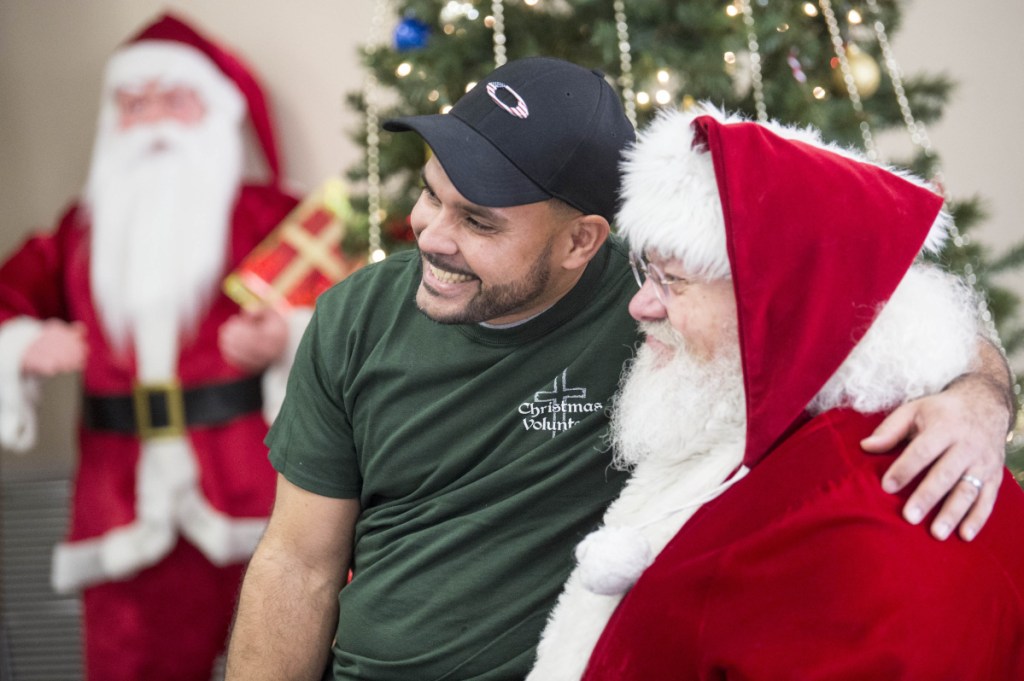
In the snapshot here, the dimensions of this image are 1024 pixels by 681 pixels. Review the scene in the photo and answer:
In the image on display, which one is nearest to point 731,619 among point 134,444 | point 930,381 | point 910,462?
point 910,462

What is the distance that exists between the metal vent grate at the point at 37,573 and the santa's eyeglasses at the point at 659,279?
2.66 metres

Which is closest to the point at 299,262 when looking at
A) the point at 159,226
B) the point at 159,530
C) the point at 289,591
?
the point at 159,226

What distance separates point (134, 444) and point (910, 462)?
2.18 meters

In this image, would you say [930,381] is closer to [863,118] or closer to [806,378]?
[806,378]

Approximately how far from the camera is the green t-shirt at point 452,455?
1.41 metres

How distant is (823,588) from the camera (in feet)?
3.30

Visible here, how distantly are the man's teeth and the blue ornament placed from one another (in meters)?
1.08

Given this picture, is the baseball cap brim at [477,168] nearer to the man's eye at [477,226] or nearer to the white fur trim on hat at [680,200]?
the man's eye at [477,226]

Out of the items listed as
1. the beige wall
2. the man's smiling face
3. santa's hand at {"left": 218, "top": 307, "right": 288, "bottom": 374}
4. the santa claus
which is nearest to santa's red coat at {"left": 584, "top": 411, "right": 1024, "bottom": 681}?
the santa claus

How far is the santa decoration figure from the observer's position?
2.64 meters

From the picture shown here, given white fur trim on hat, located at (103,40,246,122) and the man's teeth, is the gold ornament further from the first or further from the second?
white fur trim on hat, located at (103,40,246,122)

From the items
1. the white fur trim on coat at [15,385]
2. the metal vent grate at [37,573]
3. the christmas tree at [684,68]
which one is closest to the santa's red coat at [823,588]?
the christmas tree at [684,68]

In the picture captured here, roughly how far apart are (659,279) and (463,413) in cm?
40

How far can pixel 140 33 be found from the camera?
2.92 m
